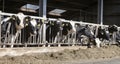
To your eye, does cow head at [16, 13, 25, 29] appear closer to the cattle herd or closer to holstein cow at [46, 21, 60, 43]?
the cattle herd

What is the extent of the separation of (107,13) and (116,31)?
6.66 m

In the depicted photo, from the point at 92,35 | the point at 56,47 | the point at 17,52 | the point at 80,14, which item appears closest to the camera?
the point at 17,52

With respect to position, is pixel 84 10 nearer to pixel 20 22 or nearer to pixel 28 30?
pixel 28 30

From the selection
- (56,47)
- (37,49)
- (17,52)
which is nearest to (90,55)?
(56,47)

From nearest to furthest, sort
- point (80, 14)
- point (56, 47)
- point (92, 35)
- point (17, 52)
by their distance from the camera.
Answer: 1. point (17, 52)
2. point (56, 47)
3. point (92, 35)
4. point (80, 14)

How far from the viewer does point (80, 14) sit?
2766cm

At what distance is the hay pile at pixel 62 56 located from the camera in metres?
12.9

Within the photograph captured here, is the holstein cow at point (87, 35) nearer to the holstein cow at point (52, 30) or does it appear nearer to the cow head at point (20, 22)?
the holstein cow at point (52, 30)

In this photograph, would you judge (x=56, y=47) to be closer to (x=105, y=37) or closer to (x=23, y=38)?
(x=23, y=38)

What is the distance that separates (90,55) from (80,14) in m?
11.0

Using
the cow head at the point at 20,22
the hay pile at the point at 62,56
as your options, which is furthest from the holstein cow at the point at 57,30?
the cow head at the point at 20,22

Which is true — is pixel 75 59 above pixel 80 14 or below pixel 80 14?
below

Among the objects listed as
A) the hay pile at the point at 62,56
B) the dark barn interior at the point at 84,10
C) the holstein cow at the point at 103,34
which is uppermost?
the dark barn interior at the point at 84,10

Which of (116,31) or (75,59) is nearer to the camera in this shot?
(75,59)
